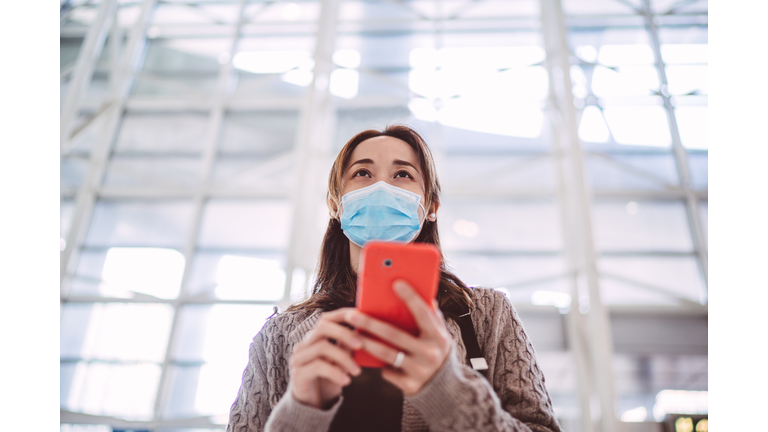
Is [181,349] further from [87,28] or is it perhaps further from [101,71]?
[87,28]

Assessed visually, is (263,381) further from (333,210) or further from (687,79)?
(687,79)

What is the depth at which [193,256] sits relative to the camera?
6441mm

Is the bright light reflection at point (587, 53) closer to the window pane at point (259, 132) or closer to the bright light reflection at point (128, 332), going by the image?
the window pane at point (259, 132)

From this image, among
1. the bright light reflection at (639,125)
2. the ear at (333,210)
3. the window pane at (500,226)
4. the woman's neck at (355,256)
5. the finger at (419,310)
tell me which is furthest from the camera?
the bright light reflection at (639,125)

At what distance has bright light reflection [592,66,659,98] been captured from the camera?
6734 mm

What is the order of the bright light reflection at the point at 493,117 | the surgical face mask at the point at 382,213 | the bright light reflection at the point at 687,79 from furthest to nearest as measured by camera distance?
1. the bright light reflection at the point at 493,117
2. the bright light reflection at the point at 687,79
3. the surgical face mask at the point at 382,213

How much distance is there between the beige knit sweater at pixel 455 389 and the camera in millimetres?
886

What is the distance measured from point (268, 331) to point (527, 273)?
5218 mm

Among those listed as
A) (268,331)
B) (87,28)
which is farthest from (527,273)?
(87,28)

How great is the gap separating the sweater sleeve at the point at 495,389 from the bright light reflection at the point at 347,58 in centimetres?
662

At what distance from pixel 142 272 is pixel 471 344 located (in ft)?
20.9

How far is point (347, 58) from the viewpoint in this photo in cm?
741

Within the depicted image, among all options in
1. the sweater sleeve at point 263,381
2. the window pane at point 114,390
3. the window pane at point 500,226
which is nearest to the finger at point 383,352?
the sweater sleeve at point 263,381

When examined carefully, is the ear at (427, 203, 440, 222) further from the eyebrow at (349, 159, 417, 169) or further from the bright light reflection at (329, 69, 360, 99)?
the bright light reflection at (329, 69, 360, 99)
